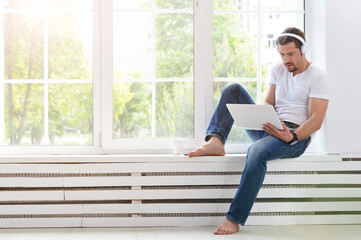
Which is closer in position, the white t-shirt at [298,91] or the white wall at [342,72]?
the white t-shirt at [298,91]

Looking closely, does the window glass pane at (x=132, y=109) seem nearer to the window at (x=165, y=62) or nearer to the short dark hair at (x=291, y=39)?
the window at (x=165, y=62)

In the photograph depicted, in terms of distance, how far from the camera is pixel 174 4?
3.27 m

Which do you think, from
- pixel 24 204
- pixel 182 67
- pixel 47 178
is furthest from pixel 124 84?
pixel 24 204

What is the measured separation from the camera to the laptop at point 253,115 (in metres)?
2.73

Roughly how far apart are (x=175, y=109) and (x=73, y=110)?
5252mm

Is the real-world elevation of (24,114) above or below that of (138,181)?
above

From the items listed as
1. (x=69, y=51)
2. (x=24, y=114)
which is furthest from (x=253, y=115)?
(x=69, y=51)

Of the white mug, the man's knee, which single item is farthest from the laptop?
the white mug

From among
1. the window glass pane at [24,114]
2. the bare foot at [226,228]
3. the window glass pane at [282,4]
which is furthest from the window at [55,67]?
the bare foot at [226,228]

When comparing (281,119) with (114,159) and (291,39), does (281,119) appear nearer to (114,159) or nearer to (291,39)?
(291,39)

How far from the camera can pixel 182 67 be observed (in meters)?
3.29

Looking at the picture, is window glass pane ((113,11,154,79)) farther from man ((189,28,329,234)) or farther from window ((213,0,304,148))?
man ((189,28,329,234))

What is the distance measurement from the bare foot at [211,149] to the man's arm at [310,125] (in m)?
0.32

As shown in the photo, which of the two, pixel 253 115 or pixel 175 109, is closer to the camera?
pixel 253 115
